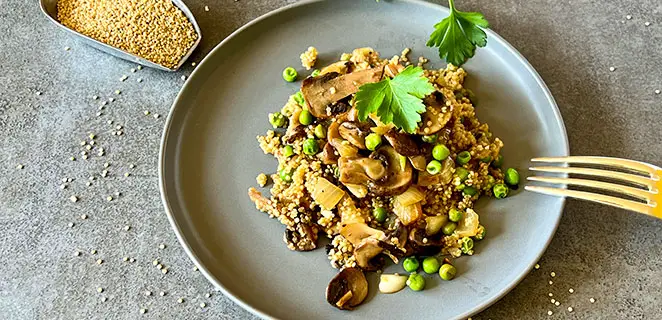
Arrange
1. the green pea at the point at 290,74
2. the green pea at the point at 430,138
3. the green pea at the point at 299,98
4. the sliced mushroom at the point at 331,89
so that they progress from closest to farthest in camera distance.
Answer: the green pea at the point at 430,138
the sliced mushroom at the point at 331,89
the green pea at the point at 299,98
the green pea at the point at 290,74

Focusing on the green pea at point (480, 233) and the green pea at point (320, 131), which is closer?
the green pea at point (480, 233)

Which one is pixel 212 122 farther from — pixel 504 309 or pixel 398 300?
pixel 504 309

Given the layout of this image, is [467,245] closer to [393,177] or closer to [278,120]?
[393,177]

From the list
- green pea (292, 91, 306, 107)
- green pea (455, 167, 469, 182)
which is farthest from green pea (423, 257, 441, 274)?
green pea (292, 91, 306, 107)

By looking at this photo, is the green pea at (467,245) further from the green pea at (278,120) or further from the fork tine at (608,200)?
the green pea at (278,120)

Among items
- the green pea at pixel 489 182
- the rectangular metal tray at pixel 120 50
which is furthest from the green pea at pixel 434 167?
the rectangular metal tray at pixel 120 50

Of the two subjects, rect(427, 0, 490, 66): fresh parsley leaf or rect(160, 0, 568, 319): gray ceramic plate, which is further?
rect(427, 0, 490, 66): fresh parsley leaf

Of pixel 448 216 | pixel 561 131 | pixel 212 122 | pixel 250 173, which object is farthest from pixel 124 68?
pixel 561 131

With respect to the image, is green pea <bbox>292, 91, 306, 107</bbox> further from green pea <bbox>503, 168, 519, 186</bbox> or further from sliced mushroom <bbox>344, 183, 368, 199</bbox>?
green pea <bbox>503, 168, 519, 186</bbox>
